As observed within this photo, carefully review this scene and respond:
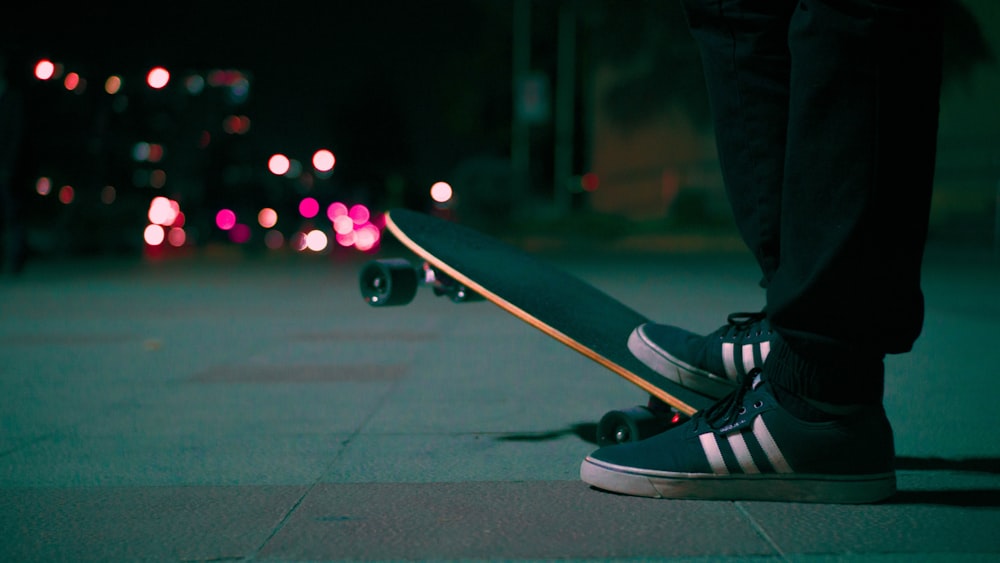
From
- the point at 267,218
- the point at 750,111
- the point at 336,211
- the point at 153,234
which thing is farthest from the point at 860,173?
the point at 267,218

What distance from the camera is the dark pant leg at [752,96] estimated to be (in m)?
2.53

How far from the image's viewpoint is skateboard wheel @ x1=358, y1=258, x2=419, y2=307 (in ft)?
10.7

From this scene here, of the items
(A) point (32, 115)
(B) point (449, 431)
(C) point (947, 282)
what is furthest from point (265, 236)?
(B) point (449, 431)

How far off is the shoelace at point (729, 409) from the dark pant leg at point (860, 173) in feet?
0.84

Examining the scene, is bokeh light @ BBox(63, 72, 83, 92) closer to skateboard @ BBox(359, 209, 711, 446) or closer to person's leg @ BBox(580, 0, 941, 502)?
skateboard @ BBox(359, 209, 711, 446)

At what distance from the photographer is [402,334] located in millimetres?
6531

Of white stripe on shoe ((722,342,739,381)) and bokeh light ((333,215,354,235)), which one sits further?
bokeh light ((333,215,354,235))

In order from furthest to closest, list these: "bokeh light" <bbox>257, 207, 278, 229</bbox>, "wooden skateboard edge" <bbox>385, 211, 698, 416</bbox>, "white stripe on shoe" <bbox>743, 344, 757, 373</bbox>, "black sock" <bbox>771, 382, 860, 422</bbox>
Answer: "bokeh light" <bbox>257, 207, 278, 229</bbox> → "wooden skateboard edge" <bbox>385, 211, 698, 416</bbox> → "white stripe on shoe" <bbox>743, 344, 757, 373</bbox> → "black sock" <bbox>771, 382, 860, 422</bbox>

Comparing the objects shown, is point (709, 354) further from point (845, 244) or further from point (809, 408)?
point (845, 244)

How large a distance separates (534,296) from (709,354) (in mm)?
587

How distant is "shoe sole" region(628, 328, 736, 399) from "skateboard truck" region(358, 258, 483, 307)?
1.99 feet

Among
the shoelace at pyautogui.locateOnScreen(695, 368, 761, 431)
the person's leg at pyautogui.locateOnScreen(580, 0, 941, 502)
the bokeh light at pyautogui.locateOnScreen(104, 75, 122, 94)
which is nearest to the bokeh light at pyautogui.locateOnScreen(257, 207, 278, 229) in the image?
the bokeh light at pyautogui.locateOnScreen(104, 75, 122, 94)

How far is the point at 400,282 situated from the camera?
3266mm

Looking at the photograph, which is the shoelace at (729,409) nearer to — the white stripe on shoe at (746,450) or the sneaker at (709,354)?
the white stripe on shoe at (746,450)
